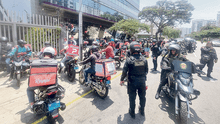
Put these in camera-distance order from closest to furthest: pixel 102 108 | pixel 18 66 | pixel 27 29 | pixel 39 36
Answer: pixel 102 108 → pixel 18 66 → pixel 27 29 → pixel 39 36

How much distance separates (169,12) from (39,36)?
30114 mm

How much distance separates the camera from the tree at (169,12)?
30706 mm

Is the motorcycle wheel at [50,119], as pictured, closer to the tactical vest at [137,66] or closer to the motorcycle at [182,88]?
the tactical vest at [137,66]

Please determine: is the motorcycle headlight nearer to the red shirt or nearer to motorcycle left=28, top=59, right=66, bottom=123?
motorcycle left=28, top=59, right=66, bottom=123

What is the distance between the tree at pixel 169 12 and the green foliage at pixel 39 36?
1127 inches

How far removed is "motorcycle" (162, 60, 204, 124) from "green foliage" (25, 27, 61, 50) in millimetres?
7394

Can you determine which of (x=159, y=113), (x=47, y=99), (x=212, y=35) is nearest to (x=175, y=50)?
(x=159, y=113)

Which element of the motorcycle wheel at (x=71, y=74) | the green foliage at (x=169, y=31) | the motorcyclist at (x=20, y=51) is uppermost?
the green foliage at (x=169, y=31)

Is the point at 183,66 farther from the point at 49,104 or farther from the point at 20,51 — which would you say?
the point at 20,51

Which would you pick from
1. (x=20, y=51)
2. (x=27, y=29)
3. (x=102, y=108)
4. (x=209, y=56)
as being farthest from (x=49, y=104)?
(x=209, y=56)

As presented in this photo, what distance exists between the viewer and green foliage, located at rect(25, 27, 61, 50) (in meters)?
7.59

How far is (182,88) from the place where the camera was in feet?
10.1

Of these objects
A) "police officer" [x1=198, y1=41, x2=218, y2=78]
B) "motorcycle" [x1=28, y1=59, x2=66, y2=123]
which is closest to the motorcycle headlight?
"motorcycle" [x1=28, y1=59, x2=66, y2=123]

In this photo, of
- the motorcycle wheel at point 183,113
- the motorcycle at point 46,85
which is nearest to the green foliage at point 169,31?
the motorcycle wheel at point 183,113
